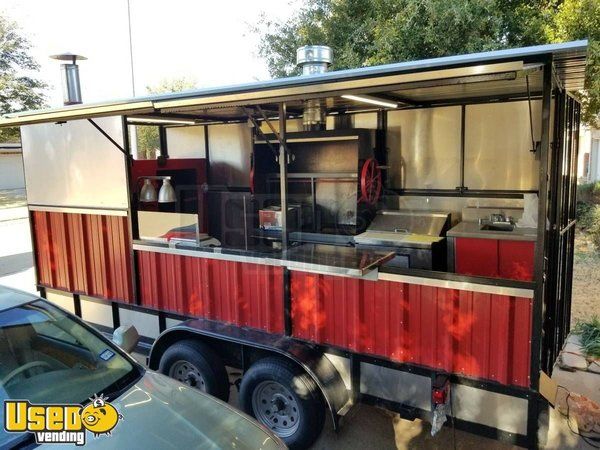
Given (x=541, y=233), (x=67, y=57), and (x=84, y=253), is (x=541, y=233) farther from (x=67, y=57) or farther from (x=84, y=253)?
(x=67, y=57)

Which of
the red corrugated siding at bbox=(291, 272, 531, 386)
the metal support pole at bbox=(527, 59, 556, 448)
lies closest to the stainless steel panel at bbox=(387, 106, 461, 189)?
the red corrugated siding at bbox=(291, 272, 531, 386)

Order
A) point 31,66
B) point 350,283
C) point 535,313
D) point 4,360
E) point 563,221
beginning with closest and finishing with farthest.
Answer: point 4,360 < point 535,313 < point 350,283 < point 563,221 < point 31,66

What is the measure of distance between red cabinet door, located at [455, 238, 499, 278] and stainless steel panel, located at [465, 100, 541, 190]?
0.87 metres

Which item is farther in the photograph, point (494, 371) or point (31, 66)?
point (31, 66)

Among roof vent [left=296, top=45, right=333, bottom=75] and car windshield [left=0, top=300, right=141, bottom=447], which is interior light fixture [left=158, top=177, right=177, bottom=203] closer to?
roof vent [left=296, top=45, right=333, bottom=75]

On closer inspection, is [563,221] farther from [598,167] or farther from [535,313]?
[598,167]

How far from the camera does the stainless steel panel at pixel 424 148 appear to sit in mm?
5441

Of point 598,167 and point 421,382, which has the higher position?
point 598,167

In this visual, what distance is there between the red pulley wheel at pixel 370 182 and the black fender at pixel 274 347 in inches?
85.9

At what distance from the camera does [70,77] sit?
5.83 metres

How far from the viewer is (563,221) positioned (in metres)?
4.32

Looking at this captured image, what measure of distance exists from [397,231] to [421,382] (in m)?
2.45

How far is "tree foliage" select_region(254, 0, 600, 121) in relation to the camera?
283 inches

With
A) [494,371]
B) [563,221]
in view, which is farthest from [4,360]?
[563,221]
